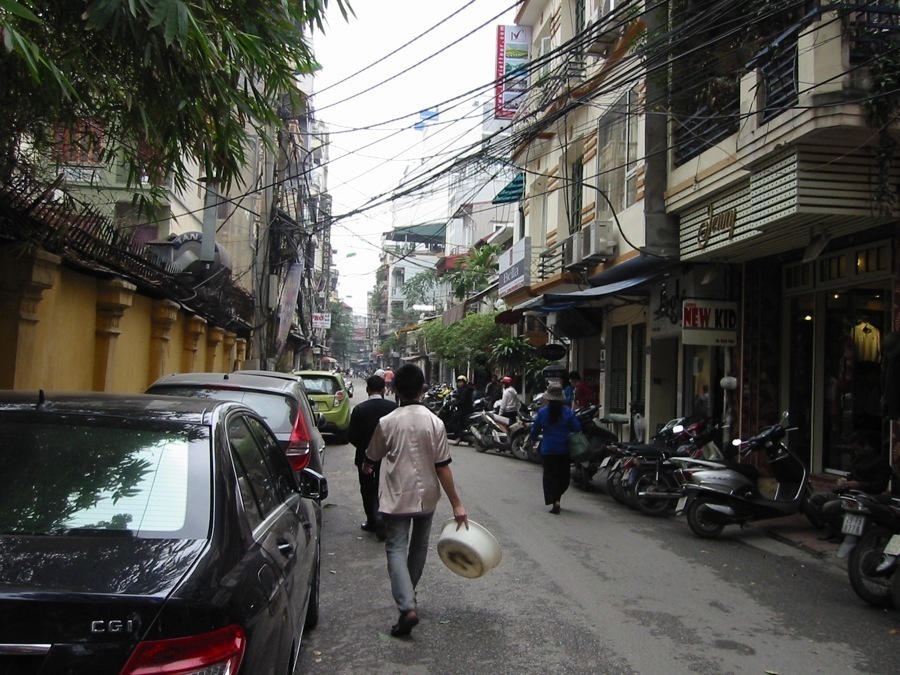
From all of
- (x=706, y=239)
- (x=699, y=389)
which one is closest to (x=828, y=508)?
(x=706, y=239)

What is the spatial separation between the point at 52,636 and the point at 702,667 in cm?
378

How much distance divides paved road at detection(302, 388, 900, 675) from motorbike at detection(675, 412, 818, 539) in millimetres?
291

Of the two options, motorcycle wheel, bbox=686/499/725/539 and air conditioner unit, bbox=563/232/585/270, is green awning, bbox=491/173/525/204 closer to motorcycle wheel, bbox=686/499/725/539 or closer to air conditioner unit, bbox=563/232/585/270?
air conditioner unit, bbox=563/232/585/270

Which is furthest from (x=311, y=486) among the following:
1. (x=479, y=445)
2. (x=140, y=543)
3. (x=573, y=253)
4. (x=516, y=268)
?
(x=516, y=268)

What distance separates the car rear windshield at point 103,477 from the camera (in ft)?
8.98

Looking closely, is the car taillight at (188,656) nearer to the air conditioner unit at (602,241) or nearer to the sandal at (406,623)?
the sandal at (406,623)

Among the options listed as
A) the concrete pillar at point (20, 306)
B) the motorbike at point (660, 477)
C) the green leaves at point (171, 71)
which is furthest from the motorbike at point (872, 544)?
the concrete pillar at point (20, 306)

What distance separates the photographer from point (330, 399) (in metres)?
17.7

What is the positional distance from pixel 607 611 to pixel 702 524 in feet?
11.2

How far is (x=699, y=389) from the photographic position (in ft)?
48.1

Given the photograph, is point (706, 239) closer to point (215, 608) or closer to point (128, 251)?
point (128, 251)

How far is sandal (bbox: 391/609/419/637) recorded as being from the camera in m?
5.03

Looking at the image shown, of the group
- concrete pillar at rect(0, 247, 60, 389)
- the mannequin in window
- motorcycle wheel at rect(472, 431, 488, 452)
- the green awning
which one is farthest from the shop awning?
concrete pillar at rect(0, 247, 60, 389)

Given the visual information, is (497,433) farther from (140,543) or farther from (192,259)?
(140,543)
